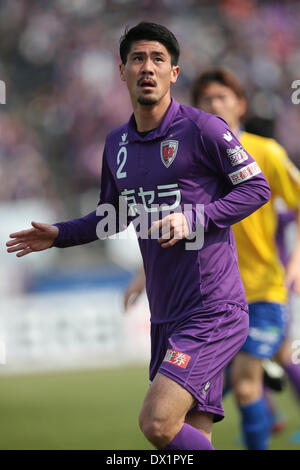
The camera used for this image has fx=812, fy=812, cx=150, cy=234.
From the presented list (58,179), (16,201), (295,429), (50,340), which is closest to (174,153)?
(295,429)

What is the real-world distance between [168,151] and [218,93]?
152 cm

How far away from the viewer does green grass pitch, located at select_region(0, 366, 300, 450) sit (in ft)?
20.4

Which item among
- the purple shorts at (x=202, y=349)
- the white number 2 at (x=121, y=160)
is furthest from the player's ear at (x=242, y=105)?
the purple shorts at (x=202, y=349)

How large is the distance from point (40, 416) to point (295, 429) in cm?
242

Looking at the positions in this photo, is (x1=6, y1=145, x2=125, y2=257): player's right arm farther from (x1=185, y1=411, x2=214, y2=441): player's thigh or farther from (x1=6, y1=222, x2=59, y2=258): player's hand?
(x1=185, y1=411, x2=214, y2=441): player's thigh

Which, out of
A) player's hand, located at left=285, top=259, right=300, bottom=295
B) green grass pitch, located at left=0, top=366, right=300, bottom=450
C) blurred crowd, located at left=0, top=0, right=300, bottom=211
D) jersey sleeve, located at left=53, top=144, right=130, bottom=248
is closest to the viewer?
jersey sleeve, located at left=53, top=144, right=130, bottom=248

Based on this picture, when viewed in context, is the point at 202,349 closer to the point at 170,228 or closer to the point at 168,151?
the point at 170,228

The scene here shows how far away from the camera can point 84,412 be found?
312 inches

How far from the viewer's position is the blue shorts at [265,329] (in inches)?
206

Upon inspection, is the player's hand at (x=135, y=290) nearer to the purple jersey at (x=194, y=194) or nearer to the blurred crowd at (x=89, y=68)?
the purple jersey at (x=194, y=194)

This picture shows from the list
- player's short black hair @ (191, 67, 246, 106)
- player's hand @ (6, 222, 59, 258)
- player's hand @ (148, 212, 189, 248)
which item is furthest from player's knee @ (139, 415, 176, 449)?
player's short black hair @ (191, 67, 246, 106)

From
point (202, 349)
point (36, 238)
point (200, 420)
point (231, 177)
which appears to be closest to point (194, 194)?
point (231, 177)

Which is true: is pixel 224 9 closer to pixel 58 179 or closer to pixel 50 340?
pixel 58 179

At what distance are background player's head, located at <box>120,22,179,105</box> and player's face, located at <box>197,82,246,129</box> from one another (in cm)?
126
